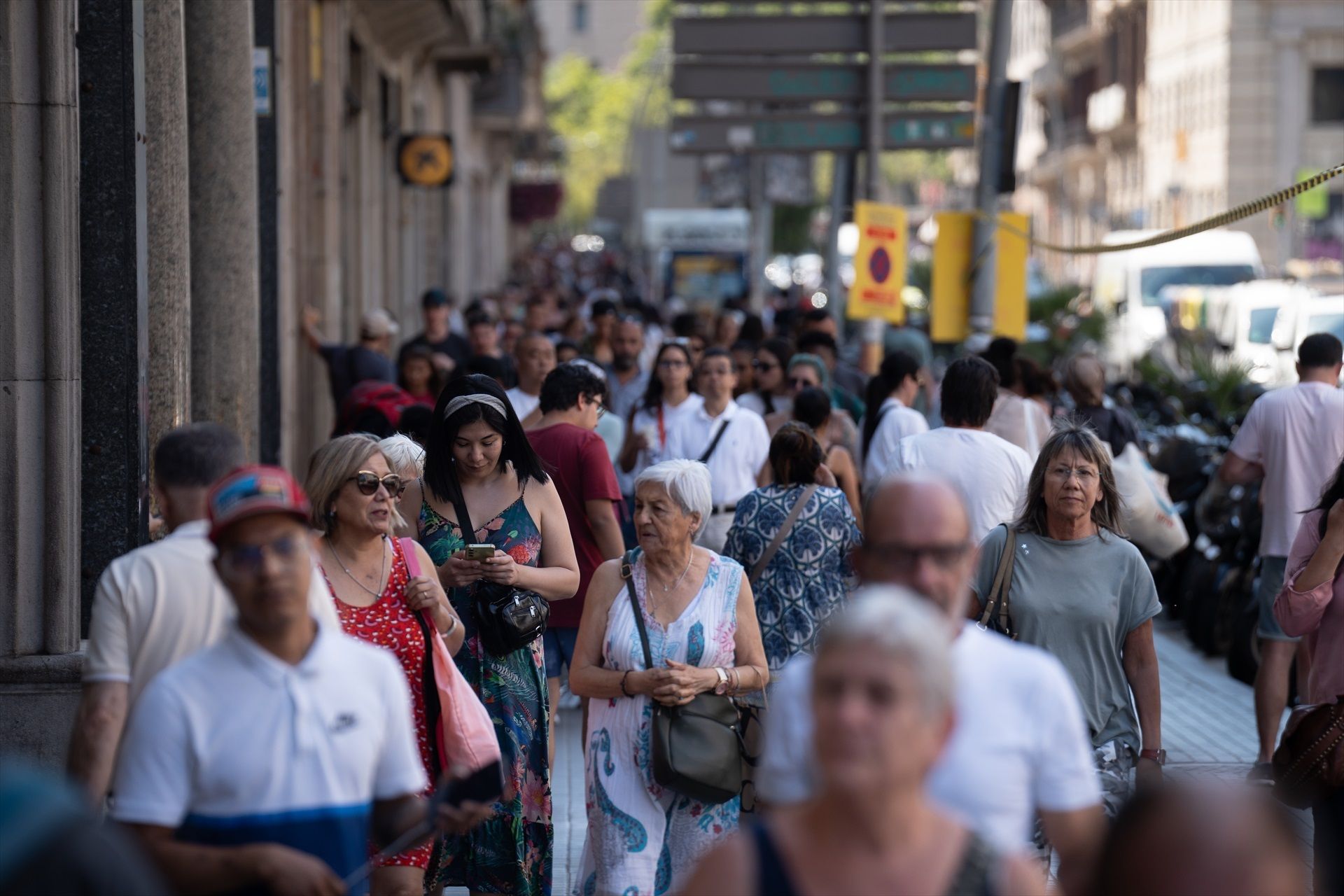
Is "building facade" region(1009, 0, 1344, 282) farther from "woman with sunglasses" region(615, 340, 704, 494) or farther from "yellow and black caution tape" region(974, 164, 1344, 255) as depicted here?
"yellow and black caution tape" region(974, 164, 1344, 255)

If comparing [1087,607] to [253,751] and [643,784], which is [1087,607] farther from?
[253,751]

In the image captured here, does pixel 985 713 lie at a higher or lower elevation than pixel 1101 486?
lower

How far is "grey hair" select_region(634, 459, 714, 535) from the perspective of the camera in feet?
18.5

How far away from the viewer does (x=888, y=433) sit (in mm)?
9430

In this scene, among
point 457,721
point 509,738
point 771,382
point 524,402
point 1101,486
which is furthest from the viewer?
point 771,382

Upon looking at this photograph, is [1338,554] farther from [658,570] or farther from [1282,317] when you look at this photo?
[1282,317]

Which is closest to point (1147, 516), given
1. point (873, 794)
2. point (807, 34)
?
point (807, 34)

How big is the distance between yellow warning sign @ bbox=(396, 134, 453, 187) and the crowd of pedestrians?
11.5m

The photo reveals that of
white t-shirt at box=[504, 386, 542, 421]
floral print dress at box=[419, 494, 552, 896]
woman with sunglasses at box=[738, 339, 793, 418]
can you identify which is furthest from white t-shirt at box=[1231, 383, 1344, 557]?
floral print dress at box=[419, 494, 552, 896]

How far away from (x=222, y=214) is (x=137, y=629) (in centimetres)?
536

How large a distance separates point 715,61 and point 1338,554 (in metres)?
9.63

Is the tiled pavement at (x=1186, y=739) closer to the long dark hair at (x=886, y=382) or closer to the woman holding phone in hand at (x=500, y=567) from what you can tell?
the woman holding phone in hand at (x=500, y=567)

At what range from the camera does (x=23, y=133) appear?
6.79 metres

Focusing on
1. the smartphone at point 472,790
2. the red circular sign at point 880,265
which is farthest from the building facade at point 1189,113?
the smartphone at point 472,790
